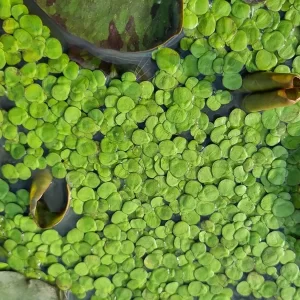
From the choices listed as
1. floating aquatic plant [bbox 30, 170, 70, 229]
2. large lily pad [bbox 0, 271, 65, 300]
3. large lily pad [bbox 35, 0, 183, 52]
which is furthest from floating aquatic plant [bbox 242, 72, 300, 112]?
large lily pad [bbox 0, 271, 65, 300]

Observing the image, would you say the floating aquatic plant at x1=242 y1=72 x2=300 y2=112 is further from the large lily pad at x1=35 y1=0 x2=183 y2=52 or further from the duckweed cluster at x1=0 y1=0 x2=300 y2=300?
the large lily pad at x1=35 y1=0 x2=183 y2=52

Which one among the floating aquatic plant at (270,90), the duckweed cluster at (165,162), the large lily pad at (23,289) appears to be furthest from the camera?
the large lily pad at (23,289)

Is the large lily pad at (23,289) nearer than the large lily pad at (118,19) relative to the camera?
No

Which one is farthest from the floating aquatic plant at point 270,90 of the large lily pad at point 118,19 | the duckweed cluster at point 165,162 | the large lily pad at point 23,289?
the large lily pad at point 23,289

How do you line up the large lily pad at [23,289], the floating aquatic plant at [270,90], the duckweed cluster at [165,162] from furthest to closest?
the large lily pad at [23,289] → the duckweed cluster at [165,162] → the floating aquatic plant at [270,90]

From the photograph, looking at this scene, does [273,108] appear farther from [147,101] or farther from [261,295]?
[261,295]

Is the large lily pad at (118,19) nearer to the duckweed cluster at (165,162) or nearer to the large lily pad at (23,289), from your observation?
the duckweed cluster at (165,162)
